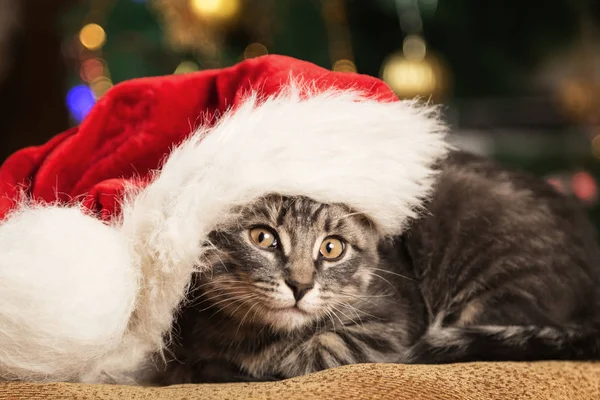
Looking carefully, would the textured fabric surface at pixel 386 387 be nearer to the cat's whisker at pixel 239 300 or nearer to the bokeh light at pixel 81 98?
the cat's whisker at pixel 239 300

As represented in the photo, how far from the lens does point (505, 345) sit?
919mm

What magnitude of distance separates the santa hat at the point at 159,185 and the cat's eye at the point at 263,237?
64 millimetres

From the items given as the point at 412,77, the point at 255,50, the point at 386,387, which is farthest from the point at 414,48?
the point at 386,387

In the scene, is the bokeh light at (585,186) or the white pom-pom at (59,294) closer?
the white pom-pom at (59,294)

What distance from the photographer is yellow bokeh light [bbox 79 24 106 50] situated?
184 cm

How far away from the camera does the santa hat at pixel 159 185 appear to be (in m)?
0.80

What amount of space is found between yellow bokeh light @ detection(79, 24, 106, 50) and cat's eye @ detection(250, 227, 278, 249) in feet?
3.68

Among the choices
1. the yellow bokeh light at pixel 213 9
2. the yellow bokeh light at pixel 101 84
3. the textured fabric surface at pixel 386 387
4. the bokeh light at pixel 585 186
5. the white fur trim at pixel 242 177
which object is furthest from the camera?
the bokeh light at pixel 585 186

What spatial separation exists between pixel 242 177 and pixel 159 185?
0.12 metres

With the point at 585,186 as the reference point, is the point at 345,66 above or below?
above

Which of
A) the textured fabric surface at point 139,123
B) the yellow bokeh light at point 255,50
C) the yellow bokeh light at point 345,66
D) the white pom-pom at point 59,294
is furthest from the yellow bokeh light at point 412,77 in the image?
the white pom-pom at point 59,294

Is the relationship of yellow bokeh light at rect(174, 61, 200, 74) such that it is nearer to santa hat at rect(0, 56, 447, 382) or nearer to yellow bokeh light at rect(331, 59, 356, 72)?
yellow bokeh light at rect(331, 59, 356, 72)

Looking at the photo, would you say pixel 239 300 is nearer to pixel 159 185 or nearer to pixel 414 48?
pixel 159 185

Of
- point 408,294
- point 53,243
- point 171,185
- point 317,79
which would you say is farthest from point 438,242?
point 53,243
